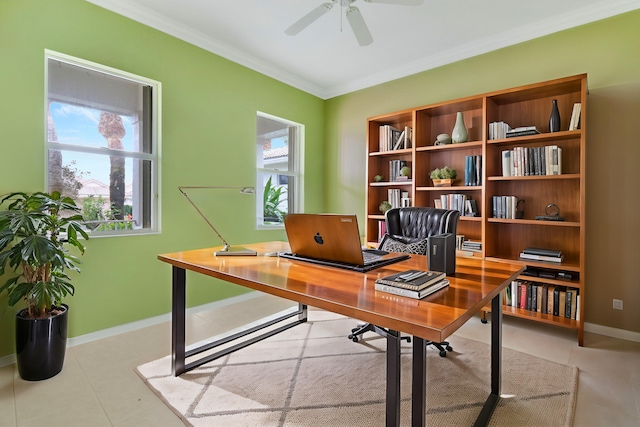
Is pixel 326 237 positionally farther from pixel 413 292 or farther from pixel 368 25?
pixel 368 25

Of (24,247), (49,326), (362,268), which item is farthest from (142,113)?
(362,268)

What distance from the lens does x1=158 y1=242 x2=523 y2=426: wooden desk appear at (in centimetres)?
97

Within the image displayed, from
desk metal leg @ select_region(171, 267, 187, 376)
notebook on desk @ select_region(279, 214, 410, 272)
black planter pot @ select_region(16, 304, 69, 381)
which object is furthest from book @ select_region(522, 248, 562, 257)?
black planter pot @ select_region(16, 304, 69, 381)

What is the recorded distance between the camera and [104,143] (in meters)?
2.68

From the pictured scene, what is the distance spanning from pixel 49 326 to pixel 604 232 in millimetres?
4090

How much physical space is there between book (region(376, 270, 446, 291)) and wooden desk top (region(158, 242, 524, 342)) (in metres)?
0.04

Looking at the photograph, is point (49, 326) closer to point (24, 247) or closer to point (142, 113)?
point (24, 247)

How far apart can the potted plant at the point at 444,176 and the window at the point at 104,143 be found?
2729 millimetres

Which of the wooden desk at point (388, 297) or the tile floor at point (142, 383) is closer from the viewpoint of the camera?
the wooden desk at point (388, 297)

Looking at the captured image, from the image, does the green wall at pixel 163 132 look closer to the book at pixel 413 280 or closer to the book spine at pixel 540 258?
the book at pixel 413 280

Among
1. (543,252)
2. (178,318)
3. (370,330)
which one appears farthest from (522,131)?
(178,318)

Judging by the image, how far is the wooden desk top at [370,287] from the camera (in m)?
0.94

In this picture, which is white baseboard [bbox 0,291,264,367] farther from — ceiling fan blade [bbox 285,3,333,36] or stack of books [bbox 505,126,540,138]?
stack of books [bbox 505,126,540,138]

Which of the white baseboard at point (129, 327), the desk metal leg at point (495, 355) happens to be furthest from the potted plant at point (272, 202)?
the desk metal leg at point (495, 355)
